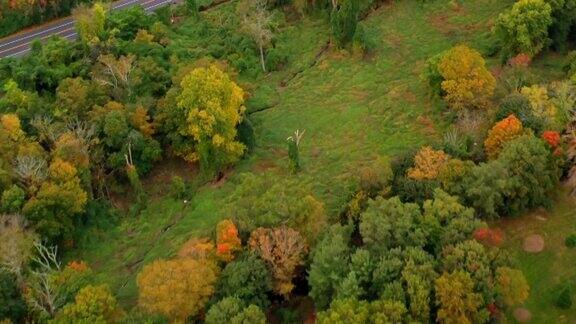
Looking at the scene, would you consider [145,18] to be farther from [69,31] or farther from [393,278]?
[393,278]

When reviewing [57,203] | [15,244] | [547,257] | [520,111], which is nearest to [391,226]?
[547,257]

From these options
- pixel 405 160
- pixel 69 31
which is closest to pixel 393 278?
pixel 405 160

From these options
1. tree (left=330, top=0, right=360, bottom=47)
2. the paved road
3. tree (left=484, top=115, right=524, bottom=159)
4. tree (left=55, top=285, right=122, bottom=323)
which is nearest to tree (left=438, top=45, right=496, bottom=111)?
tree (left=484, top=115, right=524, bottom=159)

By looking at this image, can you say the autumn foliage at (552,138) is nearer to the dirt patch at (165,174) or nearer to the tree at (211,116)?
the tree at (211,116)

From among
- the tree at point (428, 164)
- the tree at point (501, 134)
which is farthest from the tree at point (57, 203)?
the tree at point (501, 134)

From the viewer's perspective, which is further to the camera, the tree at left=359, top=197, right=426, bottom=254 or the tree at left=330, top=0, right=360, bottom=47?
the tree at left=330, top=0, right=360, bottom=47

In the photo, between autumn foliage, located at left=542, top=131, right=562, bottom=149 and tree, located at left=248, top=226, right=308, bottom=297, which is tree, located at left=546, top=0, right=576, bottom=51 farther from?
tree, located at left=248, top=226, right=308, bottom=297
